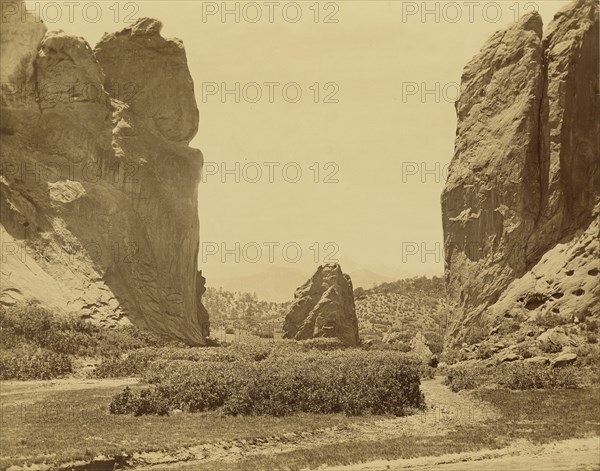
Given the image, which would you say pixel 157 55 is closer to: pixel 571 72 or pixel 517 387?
Result: pixel 571 72

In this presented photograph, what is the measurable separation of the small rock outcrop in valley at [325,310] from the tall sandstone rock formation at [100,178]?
20.7 ft

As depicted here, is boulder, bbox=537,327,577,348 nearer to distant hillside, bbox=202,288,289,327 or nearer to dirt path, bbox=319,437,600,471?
dirt path, bbox=319,437,600,471

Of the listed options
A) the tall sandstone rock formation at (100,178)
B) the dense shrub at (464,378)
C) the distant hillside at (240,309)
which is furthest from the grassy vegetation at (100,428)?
the distant hillside at (240,309)

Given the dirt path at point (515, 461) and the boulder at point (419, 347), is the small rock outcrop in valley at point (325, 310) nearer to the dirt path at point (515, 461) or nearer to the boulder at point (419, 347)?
the boulder at point (419, 347)

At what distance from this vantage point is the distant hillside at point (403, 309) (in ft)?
227

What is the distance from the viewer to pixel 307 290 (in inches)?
2157

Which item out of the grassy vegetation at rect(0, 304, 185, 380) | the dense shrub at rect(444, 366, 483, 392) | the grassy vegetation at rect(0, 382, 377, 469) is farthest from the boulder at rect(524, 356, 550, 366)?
the grassy vegetation at rect(0, 304, 185, 380)

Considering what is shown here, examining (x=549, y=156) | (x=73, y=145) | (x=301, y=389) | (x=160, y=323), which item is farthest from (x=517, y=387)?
(x=73, y=145)

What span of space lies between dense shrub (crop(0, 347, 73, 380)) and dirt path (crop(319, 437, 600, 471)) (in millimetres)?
17106

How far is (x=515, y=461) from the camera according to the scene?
61.4ft

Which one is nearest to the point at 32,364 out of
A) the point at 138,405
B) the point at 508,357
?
the point at 138,405

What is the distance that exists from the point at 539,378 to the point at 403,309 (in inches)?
1943

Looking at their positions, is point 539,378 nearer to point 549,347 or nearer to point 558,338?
point 549,347

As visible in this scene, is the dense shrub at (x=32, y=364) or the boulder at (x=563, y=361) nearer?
the boulder at (x=563, y=361)
